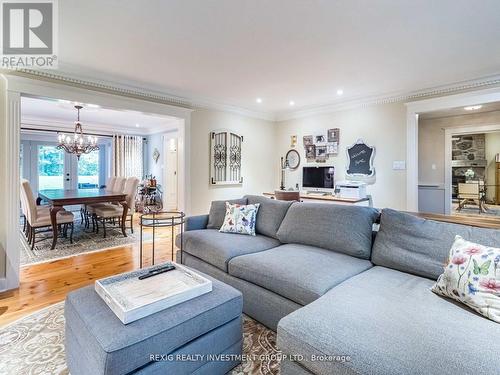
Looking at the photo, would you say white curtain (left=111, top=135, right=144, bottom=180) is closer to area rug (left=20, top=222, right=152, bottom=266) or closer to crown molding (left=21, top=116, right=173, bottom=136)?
crown molding (left=21, top=116, right=173, bottom=136)

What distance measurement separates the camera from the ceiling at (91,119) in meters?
5.30

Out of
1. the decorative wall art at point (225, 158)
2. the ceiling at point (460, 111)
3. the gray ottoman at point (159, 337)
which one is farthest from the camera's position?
the decorative wall art at point (225, 158)

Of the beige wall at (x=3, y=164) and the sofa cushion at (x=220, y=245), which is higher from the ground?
the beige wall at (x=3, y=164)

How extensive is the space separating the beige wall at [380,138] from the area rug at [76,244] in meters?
3.90

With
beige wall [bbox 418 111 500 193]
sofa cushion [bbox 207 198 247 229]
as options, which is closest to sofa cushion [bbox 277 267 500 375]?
sofa cushion [bbox 207 198 247 229]

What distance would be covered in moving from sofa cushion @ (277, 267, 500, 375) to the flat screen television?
11.7ft

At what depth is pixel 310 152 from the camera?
5.36 meters

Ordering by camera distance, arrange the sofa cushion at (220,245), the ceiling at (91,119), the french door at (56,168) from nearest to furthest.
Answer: the sofa cushion at (220,245), the ceiling at (91,119), the french door at (56,168)

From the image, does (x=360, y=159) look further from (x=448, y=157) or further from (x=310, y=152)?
(x=448, y=157)

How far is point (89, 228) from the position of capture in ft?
17.6

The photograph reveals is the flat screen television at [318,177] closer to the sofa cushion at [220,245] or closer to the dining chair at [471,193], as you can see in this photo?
the sofa cushion at [220,245]

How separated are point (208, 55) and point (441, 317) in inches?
117

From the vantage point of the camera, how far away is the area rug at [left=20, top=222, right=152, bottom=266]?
12.0 ft

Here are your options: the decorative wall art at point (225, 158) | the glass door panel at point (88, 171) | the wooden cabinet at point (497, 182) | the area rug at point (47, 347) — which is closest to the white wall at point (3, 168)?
the area rug at point (47, 347)
